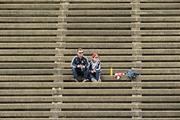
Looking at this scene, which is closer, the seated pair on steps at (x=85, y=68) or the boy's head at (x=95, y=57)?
the seated pair on steps at (x=85, y=68)

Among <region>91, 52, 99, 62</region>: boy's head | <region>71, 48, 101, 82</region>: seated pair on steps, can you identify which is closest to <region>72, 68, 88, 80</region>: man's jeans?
<region>71, 48, 101, 82</region>: seated pair on steps

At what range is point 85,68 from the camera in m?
15.2

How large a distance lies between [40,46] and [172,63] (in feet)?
12.4

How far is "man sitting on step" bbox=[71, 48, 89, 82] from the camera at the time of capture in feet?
50.0

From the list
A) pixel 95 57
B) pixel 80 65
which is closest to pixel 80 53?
pixel 80 65

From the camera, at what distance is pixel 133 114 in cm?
1497

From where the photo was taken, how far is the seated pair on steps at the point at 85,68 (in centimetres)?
1526

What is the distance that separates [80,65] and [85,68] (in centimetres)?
16

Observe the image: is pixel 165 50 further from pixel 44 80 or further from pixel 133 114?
pixel 44 80

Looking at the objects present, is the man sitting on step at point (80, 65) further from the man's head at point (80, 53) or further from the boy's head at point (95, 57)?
the boy's head at point (95, 57)

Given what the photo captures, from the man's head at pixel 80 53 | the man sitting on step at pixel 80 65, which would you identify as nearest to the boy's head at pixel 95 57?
the man sitting on step at pixel 80 65

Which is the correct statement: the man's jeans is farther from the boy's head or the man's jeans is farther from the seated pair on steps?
the boy's head

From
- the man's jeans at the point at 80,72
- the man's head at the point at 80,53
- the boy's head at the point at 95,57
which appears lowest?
the man's jeans at the point at 80,72

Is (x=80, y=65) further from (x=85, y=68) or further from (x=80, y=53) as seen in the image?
(x=80, y=53)
